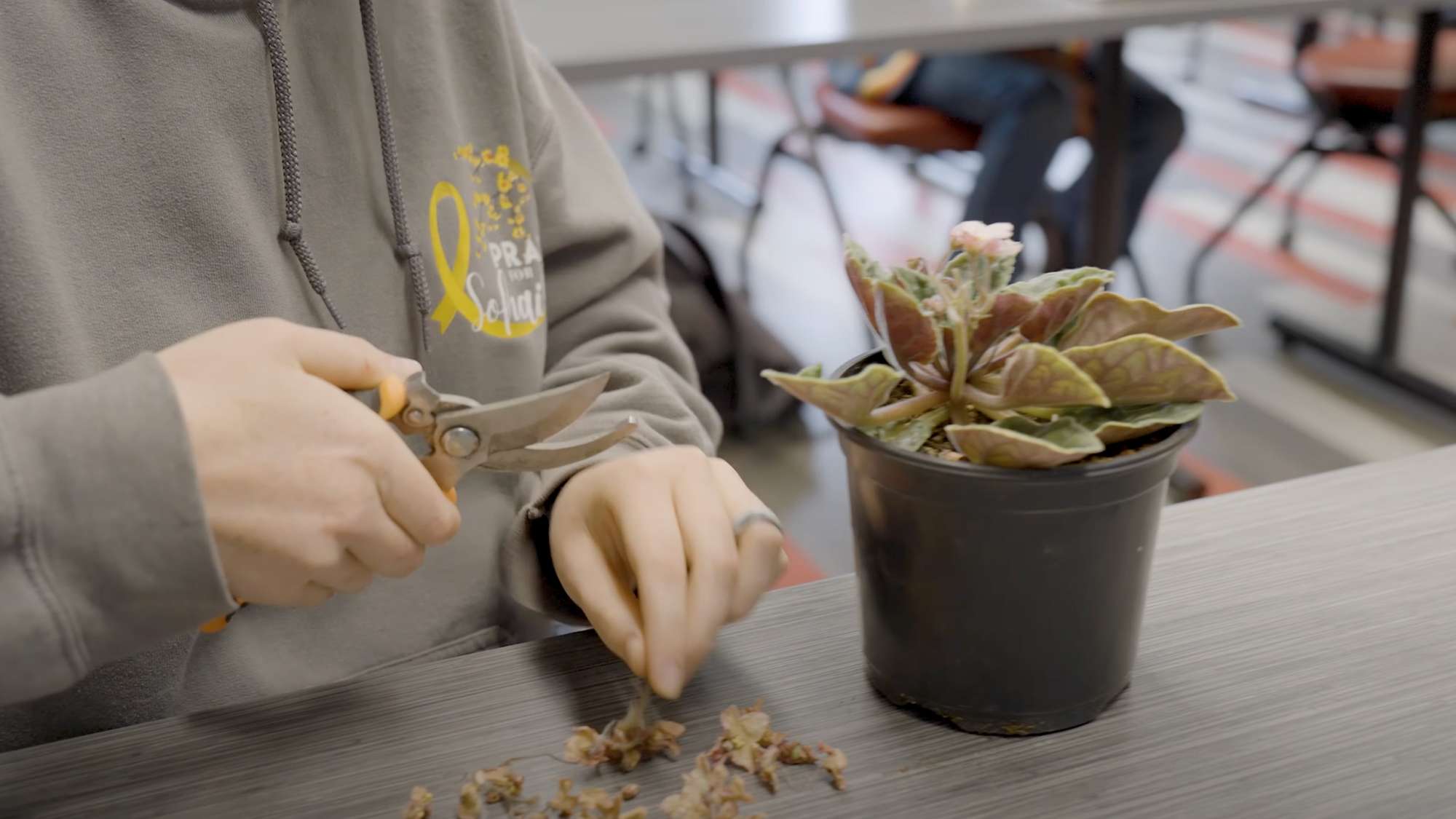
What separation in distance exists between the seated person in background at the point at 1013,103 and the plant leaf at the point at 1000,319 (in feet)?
6.68

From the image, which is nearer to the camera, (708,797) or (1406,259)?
(708,797)

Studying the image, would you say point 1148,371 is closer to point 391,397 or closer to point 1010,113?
point 391,397

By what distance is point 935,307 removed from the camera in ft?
1.82

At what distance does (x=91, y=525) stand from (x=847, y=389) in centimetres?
28

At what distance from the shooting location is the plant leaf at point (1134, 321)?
1.80 feet

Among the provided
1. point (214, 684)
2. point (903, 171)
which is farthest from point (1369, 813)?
Result: point (903, 171)

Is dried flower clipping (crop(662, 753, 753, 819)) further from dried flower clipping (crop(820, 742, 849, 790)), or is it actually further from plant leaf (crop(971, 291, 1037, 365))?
plant leaf (crop(971, 291, 1037, 365))

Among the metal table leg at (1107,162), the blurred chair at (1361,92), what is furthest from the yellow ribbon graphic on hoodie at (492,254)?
the blurred chair at (1361,92)

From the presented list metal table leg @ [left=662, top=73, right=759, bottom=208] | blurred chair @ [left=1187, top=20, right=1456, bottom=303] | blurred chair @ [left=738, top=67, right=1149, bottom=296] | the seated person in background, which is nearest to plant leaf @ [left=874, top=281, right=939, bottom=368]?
blurred chair @ [left=738, top=67, right=1149, bottom=296]

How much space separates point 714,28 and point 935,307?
4.47 feet

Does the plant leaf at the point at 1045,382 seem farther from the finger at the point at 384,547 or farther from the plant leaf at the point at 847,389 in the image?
the finger at the point at 384,547

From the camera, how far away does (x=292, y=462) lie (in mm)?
509

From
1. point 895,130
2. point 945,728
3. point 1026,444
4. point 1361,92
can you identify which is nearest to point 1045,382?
point 1026,444

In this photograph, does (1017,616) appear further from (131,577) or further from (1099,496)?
(131,577)
